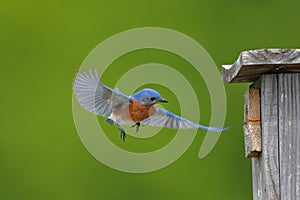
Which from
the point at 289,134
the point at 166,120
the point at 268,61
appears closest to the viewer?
the point at 268,61

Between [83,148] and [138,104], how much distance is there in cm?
373

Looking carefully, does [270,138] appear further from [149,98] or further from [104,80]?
[104,80]

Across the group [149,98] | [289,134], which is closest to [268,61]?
[289,134]

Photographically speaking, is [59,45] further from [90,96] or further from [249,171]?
[90,96]

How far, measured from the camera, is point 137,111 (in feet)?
15.7

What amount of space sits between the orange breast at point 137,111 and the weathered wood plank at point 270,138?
0.86 metres

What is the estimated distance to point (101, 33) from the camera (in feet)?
29.0

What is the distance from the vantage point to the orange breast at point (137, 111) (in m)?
4.77

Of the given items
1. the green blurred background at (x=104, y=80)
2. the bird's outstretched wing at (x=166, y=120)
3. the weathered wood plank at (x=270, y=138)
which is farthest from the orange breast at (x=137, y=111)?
the green blurred background at (x=104, y=80)

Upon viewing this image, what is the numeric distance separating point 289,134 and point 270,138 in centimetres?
8

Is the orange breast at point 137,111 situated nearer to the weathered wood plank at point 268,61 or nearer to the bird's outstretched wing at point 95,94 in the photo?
the bird's outstretched wing at point 95,94

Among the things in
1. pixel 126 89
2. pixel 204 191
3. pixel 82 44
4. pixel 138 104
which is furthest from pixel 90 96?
pixel 82 44

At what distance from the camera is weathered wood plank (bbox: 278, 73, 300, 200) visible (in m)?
3.99

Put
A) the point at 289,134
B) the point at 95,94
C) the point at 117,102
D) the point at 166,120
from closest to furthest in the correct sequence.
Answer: the point at 289,134 < the point at 95,94 < the point at 117,102 < the point at 166,120
